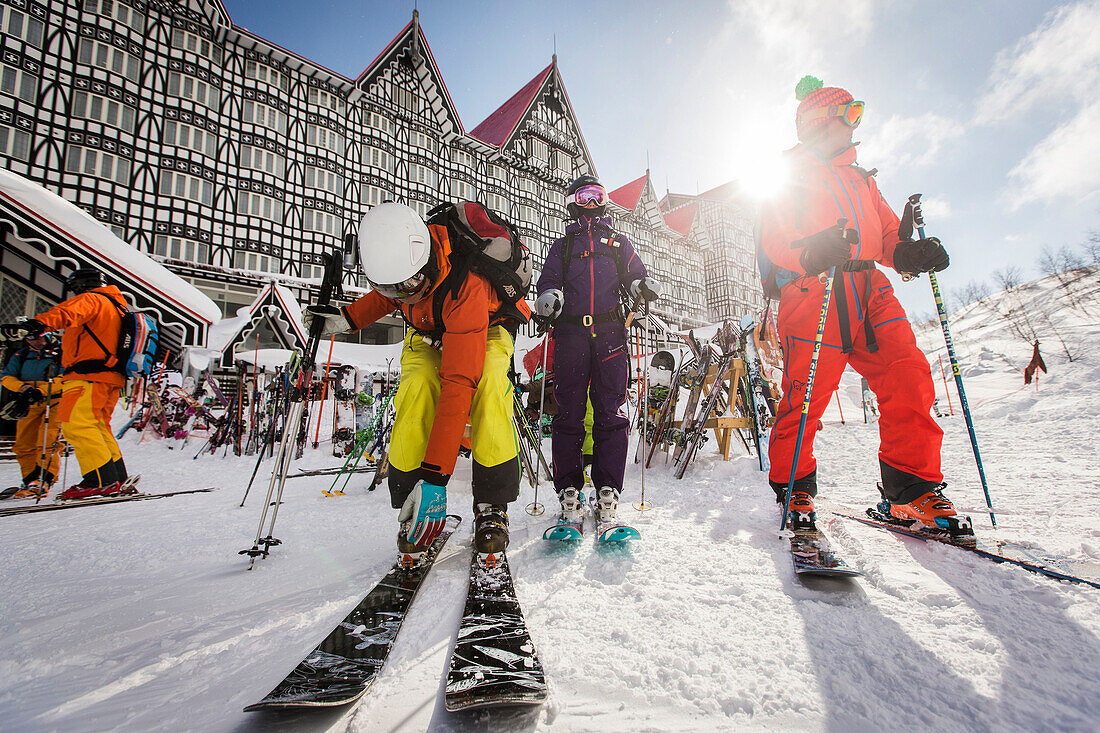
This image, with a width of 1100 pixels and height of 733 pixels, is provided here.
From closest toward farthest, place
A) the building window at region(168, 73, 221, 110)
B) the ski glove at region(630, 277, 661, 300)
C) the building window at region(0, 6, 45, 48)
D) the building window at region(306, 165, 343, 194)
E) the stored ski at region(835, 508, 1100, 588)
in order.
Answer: the stored ski at region(835, 508, 1100, 588)
the ski glove at region(630, 277, 661, 300)
the building window at region(0, 6, 45, 48)
the building window at region(168, 73, 221, 110)
the building window at region(306, 165, 343, 194)

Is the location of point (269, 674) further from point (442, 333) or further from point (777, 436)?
point (777, 436)

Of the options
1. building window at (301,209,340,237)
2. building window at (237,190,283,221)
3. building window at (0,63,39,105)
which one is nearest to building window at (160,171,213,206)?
building window at (237,190,283,221)

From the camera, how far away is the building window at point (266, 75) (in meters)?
16.7

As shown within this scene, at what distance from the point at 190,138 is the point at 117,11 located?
4167mm

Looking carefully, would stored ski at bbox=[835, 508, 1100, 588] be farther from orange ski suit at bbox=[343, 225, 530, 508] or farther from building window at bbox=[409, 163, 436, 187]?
building window at bbox=[409, 163, 436, 187]

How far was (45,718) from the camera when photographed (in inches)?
37.3

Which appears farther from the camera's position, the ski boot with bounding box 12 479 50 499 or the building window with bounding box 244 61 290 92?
the building window with bounding box 244 61 290 92

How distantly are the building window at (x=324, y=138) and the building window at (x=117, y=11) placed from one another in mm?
5422

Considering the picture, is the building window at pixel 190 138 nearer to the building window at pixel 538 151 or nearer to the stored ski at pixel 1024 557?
the building window at pixel 538 151

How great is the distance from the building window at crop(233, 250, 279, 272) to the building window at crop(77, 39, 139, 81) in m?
6.40

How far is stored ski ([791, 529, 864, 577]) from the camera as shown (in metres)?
1.59

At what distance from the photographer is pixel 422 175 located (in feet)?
66.0

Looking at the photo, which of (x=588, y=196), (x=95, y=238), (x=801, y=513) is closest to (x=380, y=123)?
(x=95, y=238)

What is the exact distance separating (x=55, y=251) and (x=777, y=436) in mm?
10209
